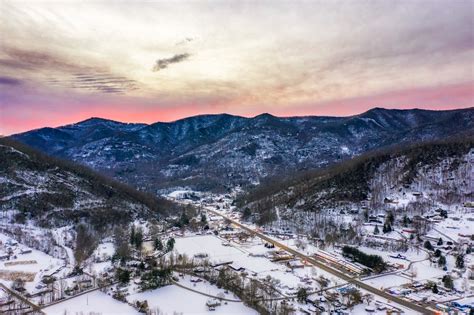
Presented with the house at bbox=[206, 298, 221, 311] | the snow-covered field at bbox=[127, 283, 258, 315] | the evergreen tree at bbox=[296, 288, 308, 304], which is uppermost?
the evergreen tree at bbox=[296, 288, 308, 304]

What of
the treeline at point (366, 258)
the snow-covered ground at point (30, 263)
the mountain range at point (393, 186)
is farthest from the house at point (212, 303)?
the mountain range at point (393, 186)

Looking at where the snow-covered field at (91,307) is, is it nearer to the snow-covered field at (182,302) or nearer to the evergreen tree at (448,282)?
the snow-covered field at (182,302)

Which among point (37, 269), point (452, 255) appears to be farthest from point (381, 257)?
point (37, 269)

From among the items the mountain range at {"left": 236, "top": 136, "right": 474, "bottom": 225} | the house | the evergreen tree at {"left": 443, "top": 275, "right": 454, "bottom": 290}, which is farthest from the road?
the house

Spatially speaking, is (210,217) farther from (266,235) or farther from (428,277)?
(428,277)

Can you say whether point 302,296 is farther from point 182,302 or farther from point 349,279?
point 182,302

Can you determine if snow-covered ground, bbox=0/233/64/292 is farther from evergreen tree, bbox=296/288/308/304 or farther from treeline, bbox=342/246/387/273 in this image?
treeline, bbox=342/246/387/273

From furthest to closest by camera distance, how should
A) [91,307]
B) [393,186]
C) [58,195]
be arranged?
[393,186] → [58,195] → [91,307]

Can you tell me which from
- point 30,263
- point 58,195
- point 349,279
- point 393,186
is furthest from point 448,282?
point 58,195
